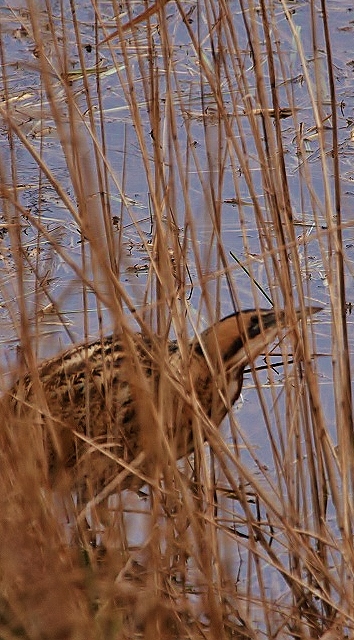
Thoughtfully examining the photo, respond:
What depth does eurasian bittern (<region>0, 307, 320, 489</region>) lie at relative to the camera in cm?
224

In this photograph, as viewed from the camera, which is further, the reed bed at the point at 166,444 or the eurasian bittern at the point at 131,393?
the eurasian bittern at the point at 131,393

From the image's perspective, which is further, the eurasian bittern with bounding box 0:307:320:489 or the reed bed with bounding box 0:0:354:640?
the eurasian bittern with bounding box 0:307:320:489

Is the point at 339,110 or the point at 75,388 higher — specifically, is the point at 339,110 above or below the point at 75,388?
above

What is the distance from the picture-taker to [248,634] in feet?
8.06

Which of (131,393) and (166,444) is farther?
(131,393)

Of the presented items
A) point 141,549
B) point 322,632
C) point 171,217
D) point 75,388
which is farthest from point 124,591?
point 75,388

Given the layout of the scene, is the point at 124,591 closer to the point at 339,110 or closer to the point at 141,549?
the point at 141,549

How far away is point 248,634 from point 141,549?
39 centimetres

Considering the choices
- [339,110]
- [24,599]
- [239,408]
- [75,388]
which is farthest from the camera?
[339,110]

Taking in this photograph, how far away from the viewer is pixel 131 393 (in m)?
2.31

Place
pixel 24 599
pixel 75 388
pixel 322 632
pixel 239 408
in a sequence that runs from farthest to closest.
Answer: pixel 239 408 < pixel 75 388 < pixel 322 632 < pixel 24 599

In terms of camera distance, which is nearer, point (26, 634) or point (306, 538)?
point (26, 634)

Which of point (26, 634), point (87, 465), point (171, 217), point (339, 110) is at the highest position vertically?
point (339, 110)

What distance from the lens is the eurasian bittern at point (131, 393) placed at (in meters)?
2.24
